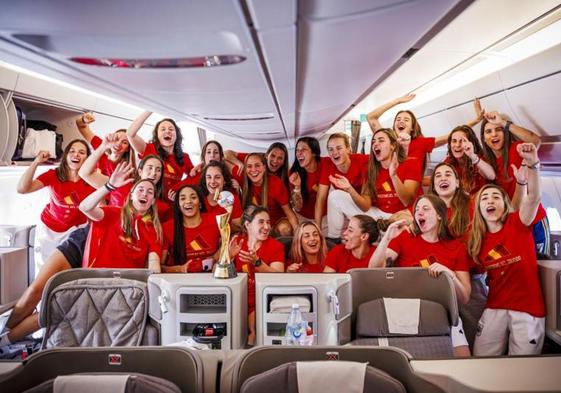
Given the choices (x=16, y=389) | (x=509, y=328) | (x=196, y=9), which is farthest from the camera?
(x=509, y=328)

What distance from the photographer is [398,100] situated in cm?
352

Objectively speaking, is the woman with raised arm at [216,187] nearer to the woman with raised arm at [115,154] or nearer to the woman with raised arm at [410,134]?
the woman with raised arm at [115,154]

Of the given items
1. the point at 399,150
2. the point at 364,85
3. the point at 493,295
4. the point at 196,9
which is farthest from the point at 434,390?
the point at 399,150

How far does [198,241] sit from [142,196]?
0.52 metres

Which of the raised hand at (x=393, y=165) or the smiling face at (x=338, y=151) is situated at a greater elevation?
the smiling face at (x=338, y=151)

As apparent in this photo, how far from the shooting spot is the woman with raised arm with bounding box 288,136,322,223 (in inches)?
142

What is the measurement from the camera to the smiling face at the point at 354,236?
3143 millimetres

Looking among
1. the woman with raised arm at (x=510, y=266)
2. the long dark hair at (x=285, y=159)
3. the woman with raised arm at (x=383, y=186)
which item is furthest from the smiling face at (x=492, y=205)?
the long dark hair at (x=285, y=159)

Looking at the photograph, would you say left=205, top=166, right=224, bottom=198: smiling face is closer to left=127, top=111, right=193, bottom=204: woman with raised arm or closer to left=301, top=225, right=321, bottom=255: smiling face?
left=127, top=111, right=193, bottom=204: woman with raised arm

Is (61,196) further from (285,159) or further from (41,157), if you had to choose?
(285,159)

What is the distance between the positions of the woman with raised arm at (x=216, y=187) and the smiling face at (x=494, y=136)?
1.95m

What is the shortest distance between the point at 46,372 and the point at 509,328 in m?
2.73

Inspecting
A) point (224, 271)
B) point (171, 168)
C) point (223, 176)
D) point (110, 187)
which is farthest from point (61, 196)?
point (224, 271)

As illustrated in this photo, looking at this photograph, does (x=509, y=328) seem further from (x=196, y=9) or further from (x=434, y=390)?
(x=196, y=9)
